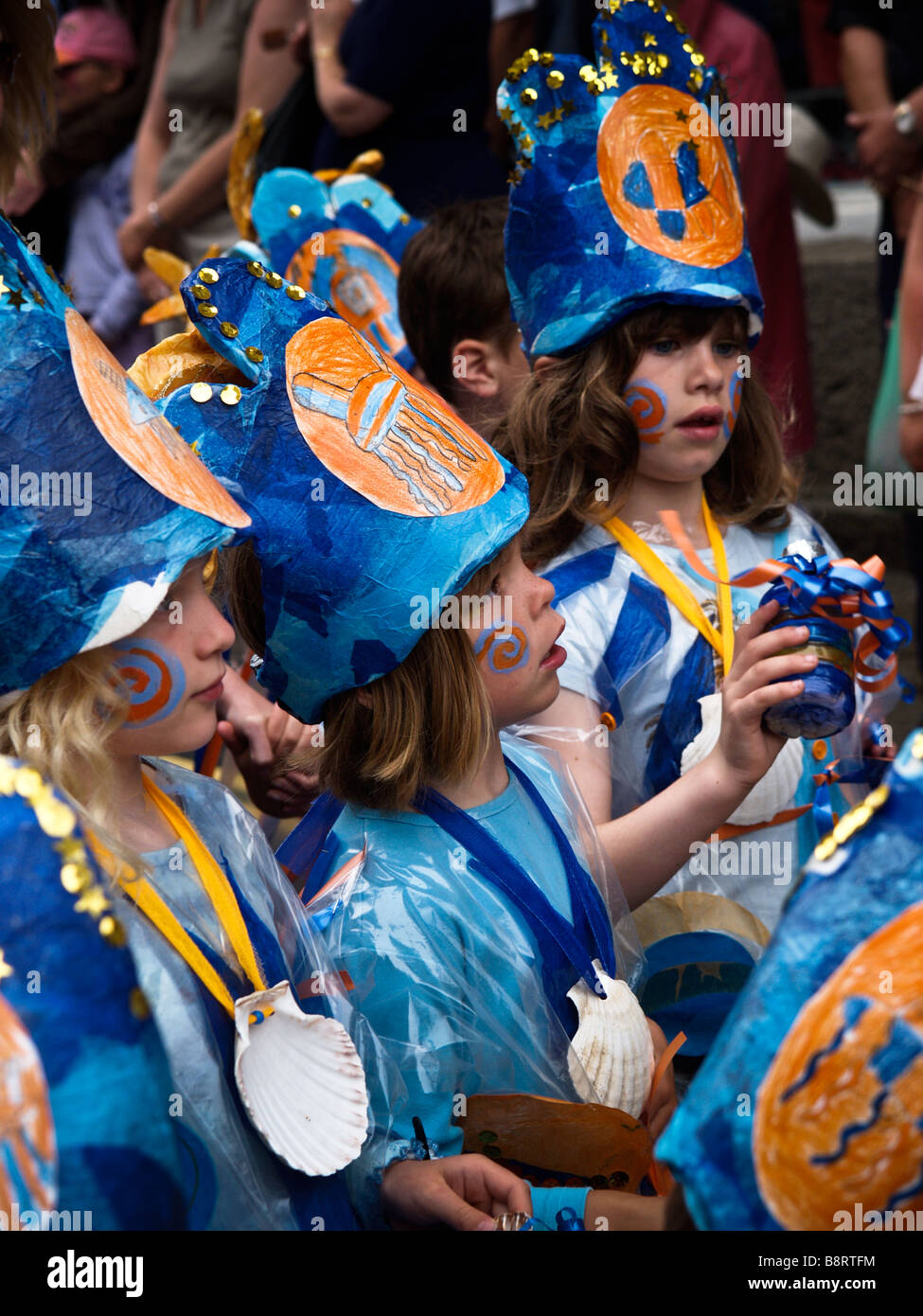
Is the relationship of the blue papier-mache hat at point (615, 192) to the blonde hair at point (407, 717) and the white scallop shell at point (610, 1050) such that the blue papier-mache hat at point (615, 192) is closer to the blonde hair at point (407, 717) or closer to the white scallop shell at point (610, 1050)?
the blonde hair at point (407, 717)

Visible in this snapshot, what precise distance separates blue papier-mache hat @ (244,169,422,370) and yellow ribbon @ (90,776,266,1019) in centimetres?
221

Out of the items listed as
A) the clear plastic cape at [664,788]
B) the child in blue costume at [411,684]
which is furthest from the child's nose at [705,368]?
the child in blue costume at [411,684]

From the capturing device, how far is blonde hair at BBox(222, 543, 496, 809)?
7.00ft

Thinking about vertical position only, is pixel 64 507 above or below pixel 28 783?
above

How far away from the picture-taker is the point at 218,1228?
1.67 m

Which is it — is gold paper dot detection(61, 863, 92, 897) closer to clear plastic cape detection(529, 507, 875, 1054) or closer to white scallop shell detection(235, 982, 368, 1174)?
white scallop shell detection(235, 982, 368, 1174)

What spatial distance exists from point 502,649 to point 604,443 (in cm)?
67

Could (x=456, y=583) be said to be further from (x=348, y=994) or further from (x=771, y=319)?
(x=771, y=319)

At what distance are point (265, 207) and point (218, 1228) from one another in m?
2.84

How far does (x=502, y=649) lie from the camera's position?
221 centimetres

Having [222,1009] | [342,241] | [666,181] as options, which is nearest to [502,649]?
[222,1009]

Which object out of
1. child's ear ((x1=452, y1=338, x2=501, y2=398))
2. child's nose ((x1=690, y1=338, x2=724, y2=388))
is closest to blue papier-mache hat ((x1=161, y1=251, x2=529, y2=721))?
child's nose ((x1=690, y1=338, x2=724, y2=388))

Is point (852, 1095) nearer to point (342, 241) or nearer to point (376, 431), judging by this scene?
point (376, 431)

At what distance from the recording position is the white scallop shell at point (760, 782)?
262 centimetres
